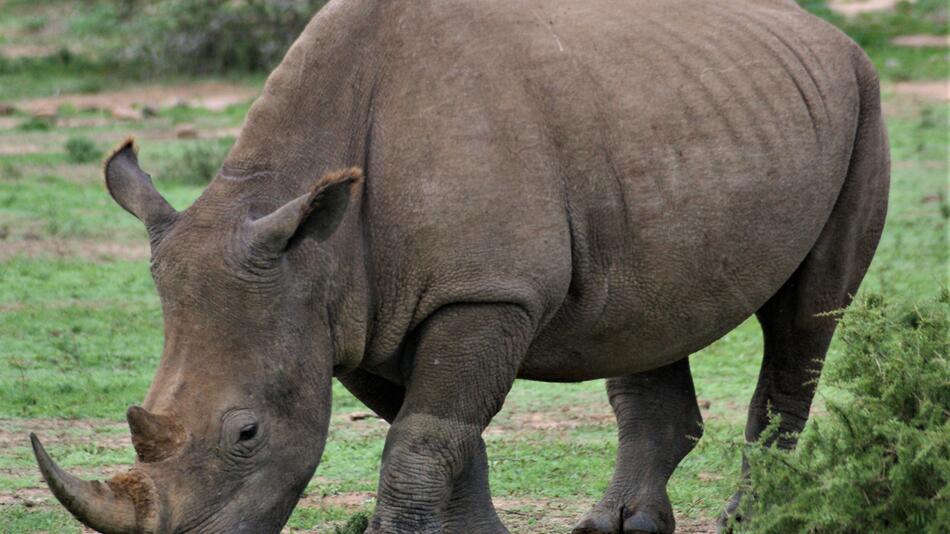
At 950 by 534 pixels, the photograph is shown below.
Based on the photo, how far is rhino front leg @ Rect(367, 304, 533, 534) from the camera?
213 inches

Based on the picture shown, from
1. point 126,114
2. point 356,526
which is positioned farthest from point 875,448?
point 126,114

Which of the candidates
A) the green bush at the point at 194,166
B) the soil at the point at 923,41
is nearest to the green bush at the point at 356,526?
the green bush at the point at 194,166

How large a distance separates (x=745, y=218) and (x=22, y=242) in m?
7.48

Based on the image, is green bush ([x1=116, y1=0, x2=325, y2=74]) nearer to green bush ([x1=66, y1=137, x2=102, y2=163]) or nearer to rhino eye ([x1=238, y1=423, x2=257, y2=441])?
green bush ([x1=66, y1=137, x2=102, y2=163])

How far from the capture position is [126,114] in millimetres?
18969

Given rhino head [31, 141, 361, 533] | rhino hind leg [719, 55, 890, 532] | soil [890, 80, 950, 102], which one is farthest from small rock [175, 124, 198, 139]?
rhino head [31, 141, 361, 533]

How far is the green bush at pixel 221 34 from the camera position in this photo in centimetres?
2120

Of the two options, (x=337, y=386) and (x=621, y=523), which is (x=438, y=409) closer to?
(x=621, y=523)

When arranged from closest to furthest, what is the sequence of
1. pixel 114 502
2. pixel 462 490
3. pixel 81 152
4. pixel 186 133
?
1. pixel 114 502
2. pixel 462 490
3. pixel 81 152
4. pixel 186 133

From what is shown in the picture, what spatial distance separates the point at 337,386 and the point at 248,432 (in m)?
4.63

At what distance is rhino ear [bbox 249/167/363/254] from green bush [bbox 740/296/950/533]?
1.51 m

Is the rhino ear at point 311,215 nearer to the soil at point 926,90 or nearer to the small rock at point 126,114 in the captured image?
the small rock at point 126,114

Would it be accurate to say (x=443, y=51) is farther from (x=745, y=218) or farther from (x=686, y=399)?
(x=686, y=399)

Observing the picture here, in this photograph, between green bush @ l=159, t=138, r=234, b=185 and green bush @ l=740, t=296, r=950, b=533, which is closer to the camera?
green bush @ l=740, t=296, r=950, b=533
